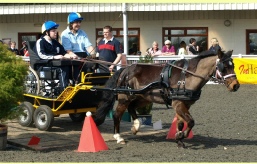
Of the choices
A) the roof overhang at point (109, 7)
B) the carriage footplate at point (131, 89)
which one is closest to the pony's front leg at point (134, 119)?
the carriage footplate at point (131, 89)

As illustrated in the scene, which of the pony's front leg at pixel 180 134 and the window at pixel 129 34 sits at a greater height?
the window at pixel 129 34

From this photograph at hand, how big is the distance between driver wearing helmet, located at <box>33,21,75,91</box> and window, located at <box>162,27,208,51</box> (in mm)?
15481

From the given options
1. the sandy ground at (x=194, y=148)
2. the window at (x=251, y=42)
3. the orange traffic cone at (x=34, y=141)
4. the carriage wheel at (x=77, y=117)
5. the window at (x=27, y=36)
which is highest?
the window at (x=27, y=36)

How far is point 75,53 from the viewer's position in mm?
11555

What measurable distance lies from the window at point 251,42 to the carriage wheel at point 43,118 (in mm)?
16260

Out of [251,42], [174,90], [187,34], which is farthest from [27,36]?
[174,90]

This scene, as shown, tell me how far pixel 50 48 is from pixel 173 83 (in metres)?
2.70

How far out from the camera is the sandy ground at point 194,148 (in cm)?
877

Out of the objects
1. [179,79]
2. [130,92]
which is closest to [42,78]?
[130,92]

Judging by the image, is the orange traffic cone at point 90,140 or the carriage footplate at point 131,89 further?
the carriage footplate at point 131,89

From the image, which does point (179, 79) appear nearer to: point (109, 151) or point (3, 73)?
point (109, 151)

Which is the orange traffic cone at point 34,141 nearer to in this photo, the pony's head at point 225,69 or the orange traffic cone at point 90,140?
the orange traffic cone at point 90,140

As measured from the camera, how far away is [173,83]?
9.80 meters

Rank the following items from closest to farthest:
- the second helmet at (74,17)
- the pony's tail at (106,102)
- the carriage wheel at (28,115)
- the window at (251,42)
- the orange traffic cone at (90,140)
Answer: the orange traffic cone at (90,140) < the pony's tail at (106,102) < the second helmet at (74,17) < the carriage wheel at (28,115) < the window at (251,42)
